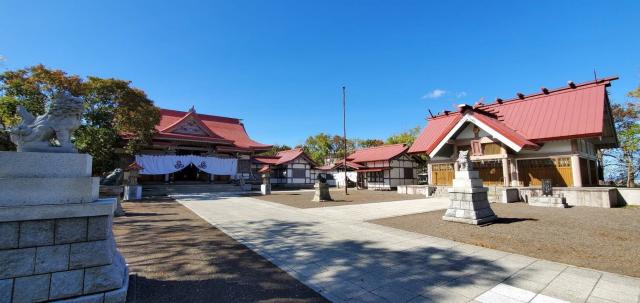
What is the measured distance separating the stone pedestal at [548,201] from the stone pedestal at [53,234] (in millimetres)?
16028

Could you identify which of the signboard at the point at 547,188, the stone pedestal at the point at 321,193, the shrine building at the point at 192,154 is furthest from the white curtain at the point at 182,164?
the signboard at the point at 547,188

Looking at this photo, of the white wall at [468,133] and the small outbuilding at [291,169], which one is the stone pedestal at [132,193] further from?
the white wall at [468,133]

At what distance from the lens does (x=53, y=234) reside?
3016 mm

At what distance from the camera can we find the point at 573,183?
15281 mm

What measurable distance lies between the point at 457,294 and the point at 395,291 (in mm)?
800

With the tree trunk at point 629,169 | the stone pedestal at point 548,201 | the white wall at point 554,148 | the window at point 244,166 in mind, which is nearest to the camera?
the stone pedestal at point 548,201

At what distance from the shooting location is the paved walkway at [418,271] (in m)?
3.64

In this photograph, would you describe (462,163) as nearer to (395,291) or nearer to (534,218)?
(534,218)

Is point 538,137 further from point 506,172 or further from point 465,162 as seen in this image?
point 465,162

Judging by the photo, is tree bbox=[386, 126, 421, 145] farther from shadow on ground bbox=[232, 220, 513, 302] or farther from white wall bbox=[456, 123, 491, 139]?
shadow on ground bbox=[232, 220, 513, 302]

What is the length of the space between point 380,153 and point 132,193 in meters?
22.5

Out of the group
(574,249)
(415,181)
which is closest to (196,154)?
(415,181)

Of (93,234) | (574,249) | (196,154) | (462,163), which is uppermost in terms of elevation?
(196,154)

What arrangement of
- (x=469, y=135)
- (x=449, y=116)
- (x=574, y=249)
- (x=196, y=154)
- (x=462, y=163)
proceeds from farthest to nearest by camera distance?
(x=196, y=154)
(x=449, y=116)
(x=469, y=135)
(x=462, y=163)
(x=574, y=249)
